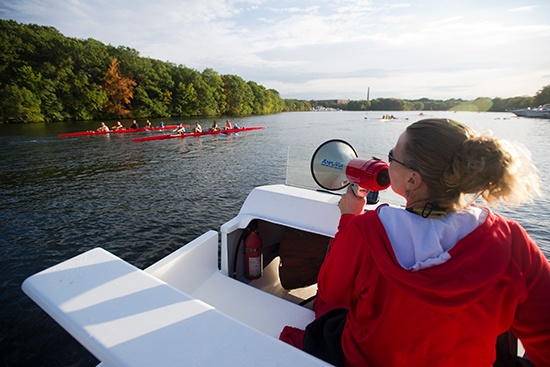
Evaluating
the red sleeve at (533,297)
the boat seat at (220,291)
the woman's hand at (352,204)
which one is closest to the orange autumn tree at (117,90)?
the boat seat at (220,291)

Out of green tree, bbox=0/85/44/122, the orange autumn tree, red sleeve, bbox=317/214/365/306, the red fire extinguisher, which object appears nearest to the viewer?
red sleeve, bbox=317/214/365/306

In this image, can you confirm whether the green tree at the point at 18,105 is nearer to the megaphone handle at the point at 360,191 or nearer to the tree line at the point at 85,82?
the tree line at the point at 85,82

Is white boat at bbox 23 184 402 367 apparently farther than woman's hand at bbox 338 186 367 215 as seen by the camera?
No

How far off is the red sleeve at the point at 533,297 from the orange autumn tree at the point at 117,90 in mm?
53286

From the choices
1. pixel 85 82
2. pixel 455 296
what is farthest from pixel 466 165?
pixel 85 82

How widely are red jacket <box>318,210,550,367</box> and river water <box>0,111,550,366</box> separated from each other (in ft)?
1.41

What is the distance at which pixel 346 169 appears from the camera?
171 cm

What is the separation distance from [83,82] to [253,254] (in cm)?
5026

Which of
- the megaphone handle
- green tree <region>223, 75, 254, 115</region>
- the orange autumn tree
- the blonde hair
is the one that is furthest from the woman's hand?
green tree <region>223, 75, 254, 115</region>

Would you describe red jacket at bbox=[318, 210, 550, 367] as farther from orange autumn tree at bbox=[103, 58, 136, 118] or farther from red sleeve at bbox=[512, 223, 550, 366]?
orange autumn tree at bbox=[103, 58, 136, 118]

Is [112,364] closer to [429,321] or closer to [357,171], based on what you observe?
[429,321]

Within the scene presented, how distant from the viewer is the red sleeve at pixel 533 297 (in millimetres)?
953

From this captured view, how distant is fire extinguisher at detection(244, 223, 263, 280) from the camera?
120 inches

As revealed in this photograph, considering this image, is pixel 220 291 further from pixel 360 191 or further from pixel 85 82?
pixel 85 82
